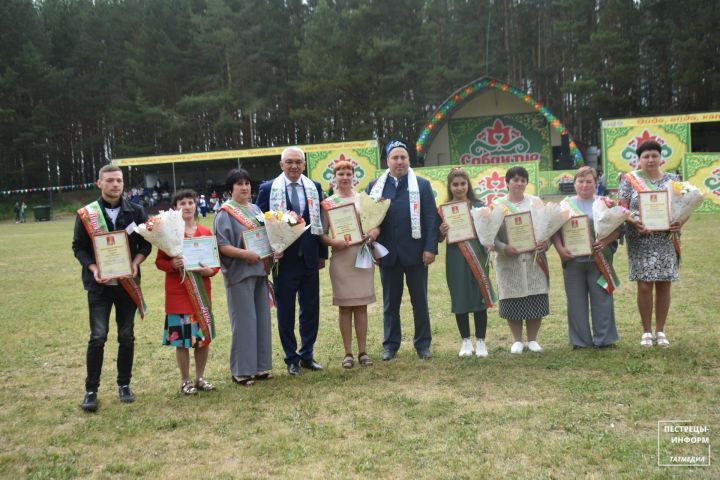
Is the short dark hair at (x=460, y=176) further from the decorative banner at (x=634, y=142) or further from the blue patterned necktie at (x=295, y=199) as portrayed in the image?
the decorative banner at (x=634, y=142)

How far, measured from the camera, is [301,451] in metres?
3.54

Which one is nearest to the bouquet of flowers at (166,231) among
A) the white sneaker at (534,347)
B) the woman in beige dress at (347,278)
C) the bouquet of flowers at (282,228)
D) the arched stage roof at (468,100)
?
the bouquet of flowers at (282,228)

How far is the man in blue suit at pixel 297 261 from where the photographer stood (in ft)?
17.0

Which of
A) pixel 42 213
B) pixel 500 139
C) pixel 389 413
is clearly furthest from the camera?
pixel 42 213

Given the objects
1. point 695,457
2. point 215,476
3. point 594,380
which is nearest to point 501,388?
point 594,380

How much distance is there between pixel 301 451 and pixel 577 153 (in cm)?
2685

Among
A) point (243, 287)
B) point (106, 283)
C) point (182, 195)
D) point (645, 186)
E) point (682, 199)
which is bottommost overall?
point (243, 287)

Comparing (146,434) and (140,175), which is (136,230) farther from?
(140,175)

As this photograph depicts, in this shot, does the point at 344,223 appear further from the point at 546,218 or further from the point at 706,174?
the point at 706,174

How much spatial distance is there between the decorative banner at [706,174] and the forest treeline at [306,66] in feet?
56.0

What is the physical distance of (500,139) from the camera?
34406mm

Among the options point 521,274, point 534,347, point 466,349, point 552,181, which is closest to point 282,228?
point 466,349

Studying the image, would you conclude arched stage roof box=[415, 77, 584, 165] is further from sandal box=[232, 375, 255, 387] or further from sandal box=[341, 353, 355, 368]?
sandal box=[232, 375, 255, 387]

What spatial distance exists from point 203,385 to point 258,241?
113 centimetres
